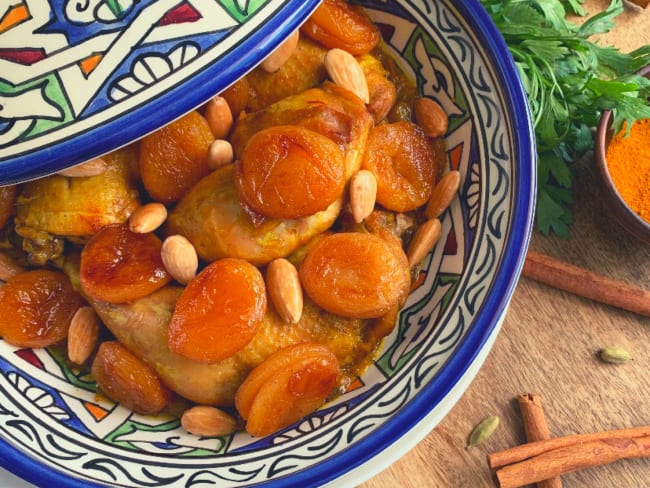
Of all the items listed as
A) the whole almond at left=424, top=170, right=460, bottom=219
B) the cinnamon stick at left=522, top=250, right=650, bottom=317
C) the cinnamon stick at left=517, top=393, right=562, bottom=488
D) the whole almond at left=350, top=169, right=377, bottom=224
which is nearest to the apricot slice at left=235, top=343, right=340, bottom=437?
the whole almond at left=350, top=169, right=377, bottom=224

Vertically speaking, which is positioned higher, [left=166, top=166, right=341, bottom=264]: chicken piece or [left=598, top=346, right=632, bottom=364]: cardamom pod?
[left=166, top=166, right=341, bottom=264]: chicken piece

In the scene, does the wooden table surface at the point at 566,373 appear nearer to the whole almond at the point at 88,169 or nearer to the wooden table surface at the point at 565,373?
the wooden table surface at the point at 565,373

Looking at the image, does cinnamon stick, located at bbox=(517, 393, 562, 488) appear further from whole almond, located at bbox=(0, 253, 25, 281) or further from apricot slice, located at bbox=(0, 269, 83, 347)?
whole almond, located at bbox=(0, 253, 25, 281)

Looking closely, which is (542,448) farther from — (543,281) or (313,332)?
(313,332)

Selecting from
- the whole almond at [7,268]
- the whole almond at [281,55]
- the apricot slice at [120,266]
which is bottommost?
the whole almond at [7,268]

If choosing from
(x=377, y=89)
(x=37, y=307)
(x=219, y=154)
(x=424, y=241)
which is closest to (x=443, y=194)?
(x=424, y=241)

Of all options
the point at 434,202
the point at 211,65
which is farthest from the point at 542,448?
the point at 211,65

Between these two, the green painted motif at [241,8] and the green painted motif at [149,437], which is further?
the green painted motif at [149,437]

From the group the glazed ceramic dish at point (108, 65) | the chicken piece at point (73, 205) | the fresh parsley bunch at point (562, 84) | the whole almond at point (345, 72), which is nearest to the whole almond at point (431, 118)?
the whole almond at point (345, 72)
